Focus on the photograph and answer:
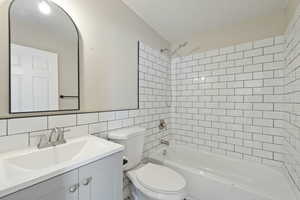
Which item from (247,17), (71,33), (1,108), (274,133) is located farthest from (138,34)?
(274,133)

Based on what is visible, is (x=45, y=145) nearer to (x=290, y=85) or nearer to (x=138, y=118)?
(x=138, y=118)

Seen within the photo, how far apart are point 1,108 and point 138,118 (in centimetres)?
129

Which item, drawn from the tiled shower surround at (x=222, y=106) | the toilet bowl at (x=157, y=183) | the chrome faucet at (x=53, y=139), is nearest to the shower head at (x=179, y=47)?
the tiled shower surround at (x=222, y=106)

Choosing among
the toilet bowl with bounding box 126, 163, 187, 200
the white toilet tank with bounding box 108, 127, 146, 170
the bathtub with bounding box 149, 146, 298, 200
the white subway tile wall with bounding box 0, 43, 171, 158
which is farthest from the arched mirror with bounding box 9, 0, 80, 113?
the bathtub with bounding box 149, 146, 298, 200

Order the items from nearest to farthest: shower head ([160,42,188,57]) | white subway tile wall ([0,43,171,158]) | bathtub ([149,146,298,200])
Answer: white subway tile wall ([0,43,171,158]), bathtub ([149,146,298,200]), shower head ([160,42,188,57])

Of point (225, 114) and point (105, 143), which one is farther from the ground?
point (225, 114)

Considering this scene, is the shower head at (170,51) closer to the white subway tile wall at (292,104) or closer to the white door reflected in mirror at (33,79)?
the white subway tile wall at (292,104)

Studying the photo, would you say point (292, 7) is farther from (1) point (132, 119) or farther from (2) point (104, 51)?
(1) point (132, 119)

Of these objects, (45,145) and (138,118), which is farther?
(138,118)

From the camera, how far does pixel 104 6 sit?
1538 millimetres

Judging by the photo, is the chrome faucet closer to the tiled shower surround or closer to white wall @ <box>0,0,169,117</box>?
the tiled shower surround

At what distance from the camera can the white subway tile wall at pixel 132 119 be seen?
985mm

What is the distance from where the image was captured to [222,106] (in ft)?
6.87

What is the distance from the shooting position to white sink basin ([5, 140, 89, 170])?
900mm
